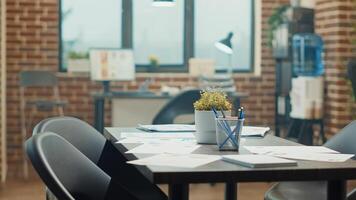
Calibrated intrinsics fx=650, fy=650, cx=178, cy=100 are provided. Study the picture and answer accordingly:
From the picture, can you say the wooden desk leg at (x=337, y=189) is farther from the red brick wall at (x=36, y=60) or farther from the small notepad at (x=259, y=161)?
the red brick wall at (x=36, y=60)

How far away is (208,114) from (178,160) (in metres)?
0.49

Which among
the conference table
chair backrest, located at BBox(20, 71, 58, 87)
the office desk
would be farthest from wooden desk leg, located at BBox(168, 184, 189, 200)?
chair backrest, located at BBox(20, 71, 58, 87)

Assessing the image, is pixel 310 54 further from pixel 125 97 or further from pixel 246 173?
pixel 246 173

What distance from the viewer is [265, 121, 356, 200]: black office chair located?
Answer: 263cm

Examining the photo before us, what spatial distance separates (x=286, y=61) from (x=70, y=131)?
432 cm

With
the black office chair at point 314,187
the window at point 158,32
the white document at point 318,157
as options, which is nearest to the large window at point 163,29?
the window at point 158,32

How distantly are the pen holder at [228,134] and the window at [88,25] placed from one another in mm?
5192

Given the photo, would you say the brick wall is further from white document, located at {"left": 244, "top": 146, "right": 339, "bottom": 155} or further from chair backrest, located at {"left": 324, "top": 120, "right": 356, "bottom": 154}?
white document, located at {"left": 244, "top": 146, "right": 339, "bottom": 155}

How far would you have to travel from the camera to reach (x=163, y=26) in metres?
7.42

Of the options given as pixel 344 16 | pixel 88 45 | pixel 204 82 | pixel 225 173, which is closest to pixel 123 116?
pixel 204 82

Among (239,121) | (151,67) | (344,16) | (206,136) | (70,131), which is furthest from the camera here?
(151,67)

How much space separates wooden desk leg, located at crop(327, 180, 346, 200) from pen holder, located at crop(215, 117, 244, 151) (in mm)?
394

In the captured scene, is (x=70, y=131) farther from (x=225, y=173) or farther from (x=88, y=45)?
(x=88, y=45)

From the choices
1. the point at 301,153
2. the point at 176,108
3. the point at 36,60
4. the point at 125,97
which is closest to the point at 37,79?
the point at 36,60
